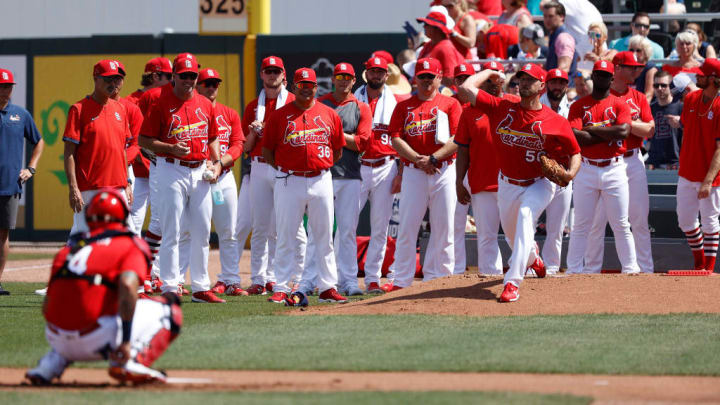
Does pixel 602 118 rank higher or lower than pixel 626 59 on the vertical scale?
lower

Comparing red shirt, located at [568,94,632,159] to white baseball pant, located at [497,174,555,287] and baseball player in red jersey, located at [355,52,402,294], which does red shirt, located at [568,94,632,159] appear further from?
baseball player in red jersey, located at [355,52,402,294]

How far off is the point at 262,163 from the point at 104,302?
17.6 ft

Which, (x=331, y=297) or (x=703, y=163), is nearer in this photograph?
(x=331, y=297)

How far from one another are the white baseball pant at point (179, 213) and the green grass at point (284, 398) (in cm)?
410

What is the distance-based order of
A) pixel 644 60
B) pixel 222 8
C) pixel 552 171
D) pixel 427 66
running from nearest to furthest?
pixel 552 171, pixel 427 66, pixel 644 60, pixel 222 8

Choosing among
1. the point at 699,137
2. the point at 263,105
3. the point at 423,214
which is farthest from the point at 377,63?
the point at 699,137

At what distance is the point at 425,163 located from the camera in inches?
421

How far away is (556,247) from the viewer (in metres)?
11.5

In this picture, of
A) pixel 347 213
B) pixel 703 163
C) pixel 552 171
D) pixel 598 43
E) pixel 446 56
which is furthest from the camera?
pixel 598 43

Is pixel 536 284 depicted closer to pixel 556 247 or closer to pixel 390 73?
pixel 556 247

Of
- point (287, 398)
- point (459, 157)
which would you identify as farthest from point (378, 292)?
point (287, 398)

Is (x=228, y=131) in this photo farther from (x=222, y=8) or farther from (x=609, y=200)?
(x=222, y=8)

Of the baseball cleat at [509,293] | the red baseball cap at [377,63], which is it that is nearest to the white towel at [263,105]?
the red baseball cap at [377,63]

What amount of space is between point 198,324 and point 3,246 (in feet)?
11.7
